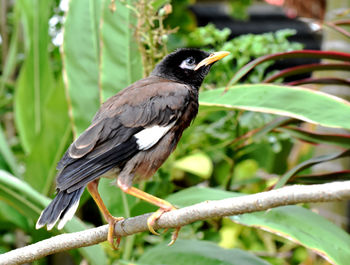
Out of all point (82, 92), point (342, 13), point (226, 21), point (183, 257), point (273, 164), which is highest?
point (342, 13)

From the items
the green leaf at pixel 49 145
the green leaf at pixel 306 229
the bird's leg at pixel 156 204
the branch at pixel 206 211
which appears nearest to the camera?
the branch at pixel 206 211

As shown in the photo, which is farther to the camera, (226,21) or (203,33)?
(226,21)

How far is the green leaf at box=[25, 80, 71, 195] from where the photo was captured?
82.7 inches

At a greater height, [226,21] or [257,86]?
[257,86]

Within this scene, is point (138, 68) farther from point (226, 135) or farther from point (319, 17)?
point (319, 17)

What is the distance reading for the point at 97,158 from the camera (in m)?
1.39

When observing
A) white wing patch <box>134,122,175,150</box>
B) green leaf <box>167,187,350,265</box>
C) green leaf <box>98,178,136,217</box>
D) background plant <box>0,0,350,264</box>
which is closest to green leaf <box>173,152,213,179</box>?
background plant <box>0,0,350,264</box>

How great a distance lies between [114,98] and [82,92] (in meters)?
0.40

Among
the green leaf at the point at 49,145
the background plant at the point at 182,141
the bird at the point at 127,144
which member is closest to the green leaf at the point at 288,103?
the background plant at the point at 182,141

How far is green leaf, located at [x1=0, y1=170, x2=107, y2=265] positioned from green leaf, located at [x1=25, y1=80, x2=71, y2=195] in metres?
0.32

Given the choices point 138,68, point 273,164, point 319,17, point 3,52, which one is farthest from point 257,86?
point 3,52

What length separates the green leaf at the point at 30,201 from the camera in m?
1.65

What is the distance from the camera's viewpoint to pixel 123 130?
1.46 m

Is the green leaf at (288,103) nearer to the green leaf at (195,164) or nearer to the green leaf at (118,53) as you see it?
the green leaf at (118,53)
